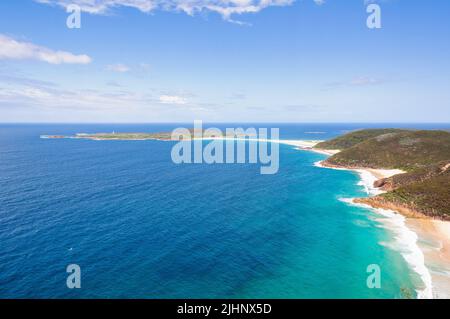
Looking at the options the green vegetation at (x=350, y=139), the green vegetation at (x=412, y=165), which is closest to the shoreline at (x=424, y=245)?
the green vegetation at (x=412, y=165)

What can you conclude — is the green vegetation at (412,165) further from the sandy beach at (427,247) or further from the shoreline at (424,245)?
the sandy beach at (427,247)

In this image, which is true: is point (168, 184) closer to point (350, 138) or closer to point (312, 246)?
point (312, 246)
